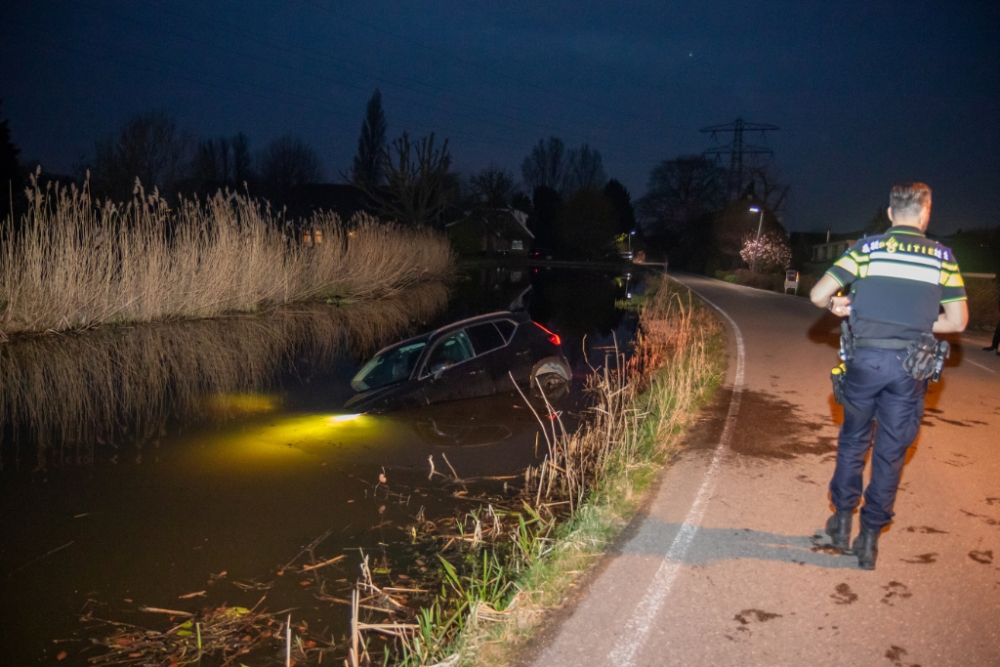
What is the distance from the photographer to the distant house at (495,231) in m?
66.5

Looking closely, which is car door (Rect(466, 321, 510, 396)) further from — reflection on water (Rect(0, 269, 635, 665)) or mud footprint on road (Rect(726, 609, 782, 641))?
mud footprint on road (Rect(726, 609, 782, 641))

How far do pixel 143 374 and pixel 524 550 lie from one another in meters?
8.94

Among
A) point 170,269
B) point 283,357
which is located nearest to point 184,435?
point 283,357

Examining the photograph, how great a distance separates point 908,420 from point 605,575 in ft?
6.42

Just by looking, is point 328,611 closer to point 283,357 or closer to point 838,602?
point 838,602

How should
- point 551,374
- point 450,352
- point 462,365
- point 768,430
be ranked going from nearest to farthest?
point 768,430 < point 462,365 < point 450,352 < point 551,374

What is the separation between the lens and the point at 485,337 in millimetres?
10883

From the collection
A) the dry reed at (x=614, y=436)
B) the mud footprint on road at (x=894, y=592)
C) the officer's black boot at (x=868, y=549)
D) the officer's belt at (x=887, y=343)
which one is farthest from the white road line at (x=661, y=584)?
the officer's belt at (x=887, y=343)

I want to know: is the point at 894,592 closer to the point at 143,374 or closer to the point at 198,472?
the point at 198,472

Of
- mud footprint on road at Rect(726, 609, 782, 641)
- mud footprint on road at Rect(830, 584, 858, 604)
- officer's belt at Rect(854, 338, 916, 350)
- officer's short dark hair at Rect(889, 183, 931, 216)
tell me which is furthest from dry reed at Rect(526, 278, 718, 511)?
officer's short dark hair at Rect(889, 183, 931, 216)

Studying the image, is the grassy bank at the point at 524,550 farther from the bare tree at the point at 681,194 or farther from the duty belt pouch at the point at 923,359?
the bare tree at the point at 681,194

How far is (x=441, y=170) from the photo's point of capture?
4366 cm

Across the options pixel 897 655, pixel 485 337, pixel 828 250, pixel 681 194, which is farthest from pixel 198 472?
pixel 681 194

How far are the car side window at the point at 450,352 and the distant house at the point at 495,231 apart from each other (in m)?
49.7
